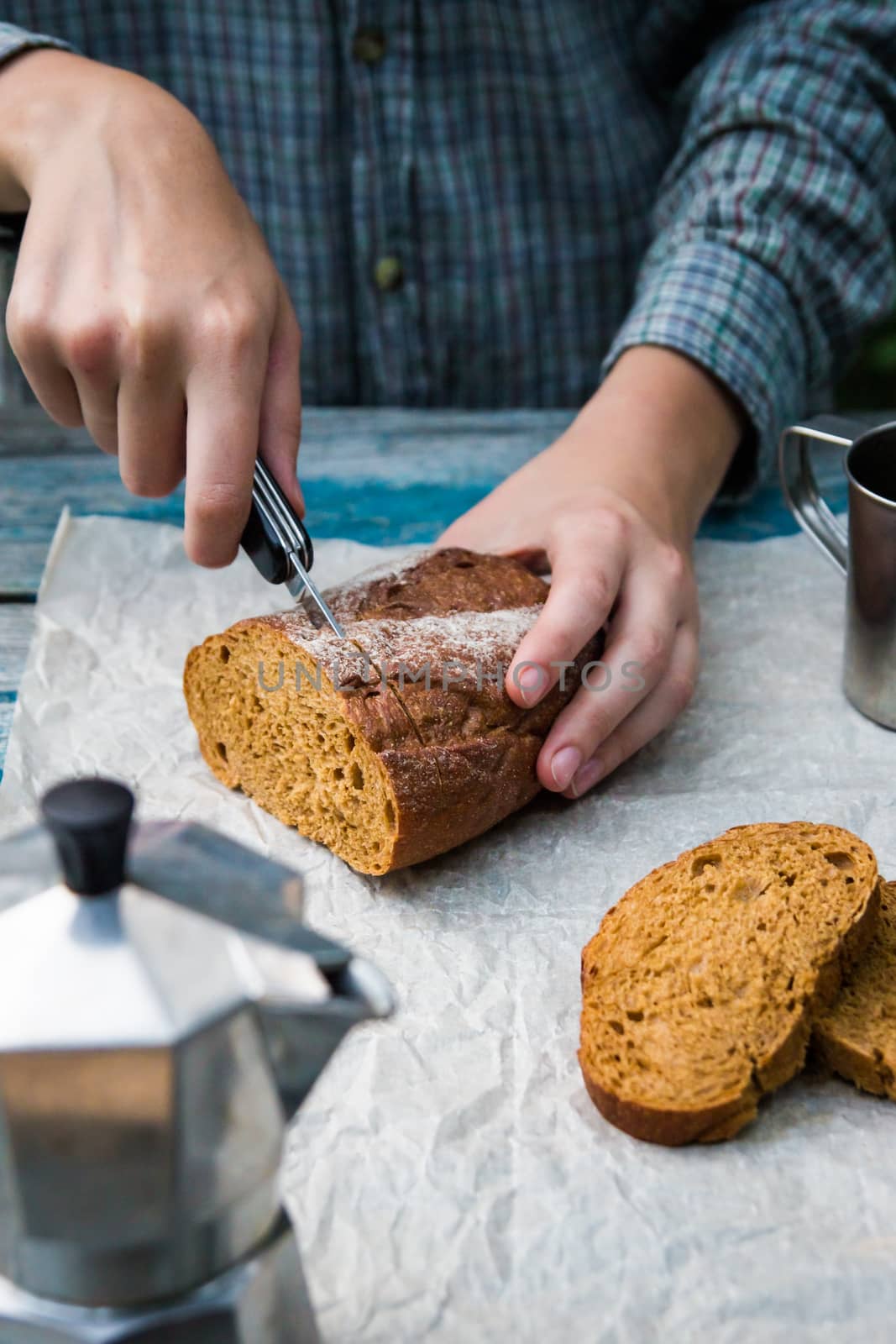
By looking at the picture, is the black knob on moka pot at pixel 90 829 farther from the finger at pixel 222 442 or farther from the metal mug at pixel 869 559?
the metal mug at pixel 869 559

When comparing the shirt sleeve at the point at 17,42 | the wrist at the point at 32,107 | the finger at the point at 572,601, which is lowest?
the finger at the point at 572,601

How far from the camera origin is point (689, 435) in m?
2.16

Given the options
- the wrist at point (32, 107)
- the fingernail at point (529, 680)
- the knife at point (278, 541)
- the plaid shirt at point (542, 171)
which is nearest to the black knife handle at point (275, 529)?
the knife at point (278, 541)

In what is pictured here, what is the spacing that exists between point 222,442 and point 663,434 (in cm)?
89

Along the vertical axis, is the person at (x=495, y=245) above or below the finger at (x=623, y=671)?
above

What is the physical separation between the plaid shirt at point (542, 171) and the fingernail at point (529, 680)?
877mm

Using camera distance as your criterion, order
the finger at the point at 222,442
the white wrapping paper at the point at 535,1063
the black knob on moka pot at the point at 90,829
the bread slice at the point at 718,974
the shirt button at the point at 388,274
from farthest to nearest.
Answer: the shirt button at the point at 388,274 → the finger at the point at 222,442 → the bread slice at the point at 718,974 → the white wrapping paper at the point at 535,1063 → the black knob on moka pot at the point at 90,829

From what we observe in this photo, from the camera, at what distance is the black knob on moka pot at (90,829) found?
69 cm

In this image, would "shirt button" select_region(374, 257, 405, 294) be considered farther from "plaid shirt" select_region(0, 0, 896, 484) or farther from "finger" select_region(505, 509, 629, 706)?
"finger" select_region(505, 509, 629, 706)

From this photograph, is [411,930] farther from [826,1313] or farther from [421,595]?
[826,1313]

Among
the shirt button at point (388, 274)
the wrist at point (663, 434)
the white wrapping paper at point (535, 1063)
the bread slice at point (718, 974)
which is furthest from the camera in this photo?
the shirt button at point (388, 274)

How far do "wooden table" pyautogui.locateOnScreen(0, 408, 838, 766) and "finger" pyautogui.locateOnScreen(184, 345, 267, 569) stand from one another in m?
0.74

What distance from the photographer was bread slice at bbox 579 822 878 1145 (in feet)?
3.97

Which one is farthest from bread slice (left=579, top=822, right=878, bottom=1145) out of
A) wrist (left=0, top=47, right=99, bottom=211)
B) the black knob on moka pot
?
wrist (left=0, top=47, right=99, bottom=211)
